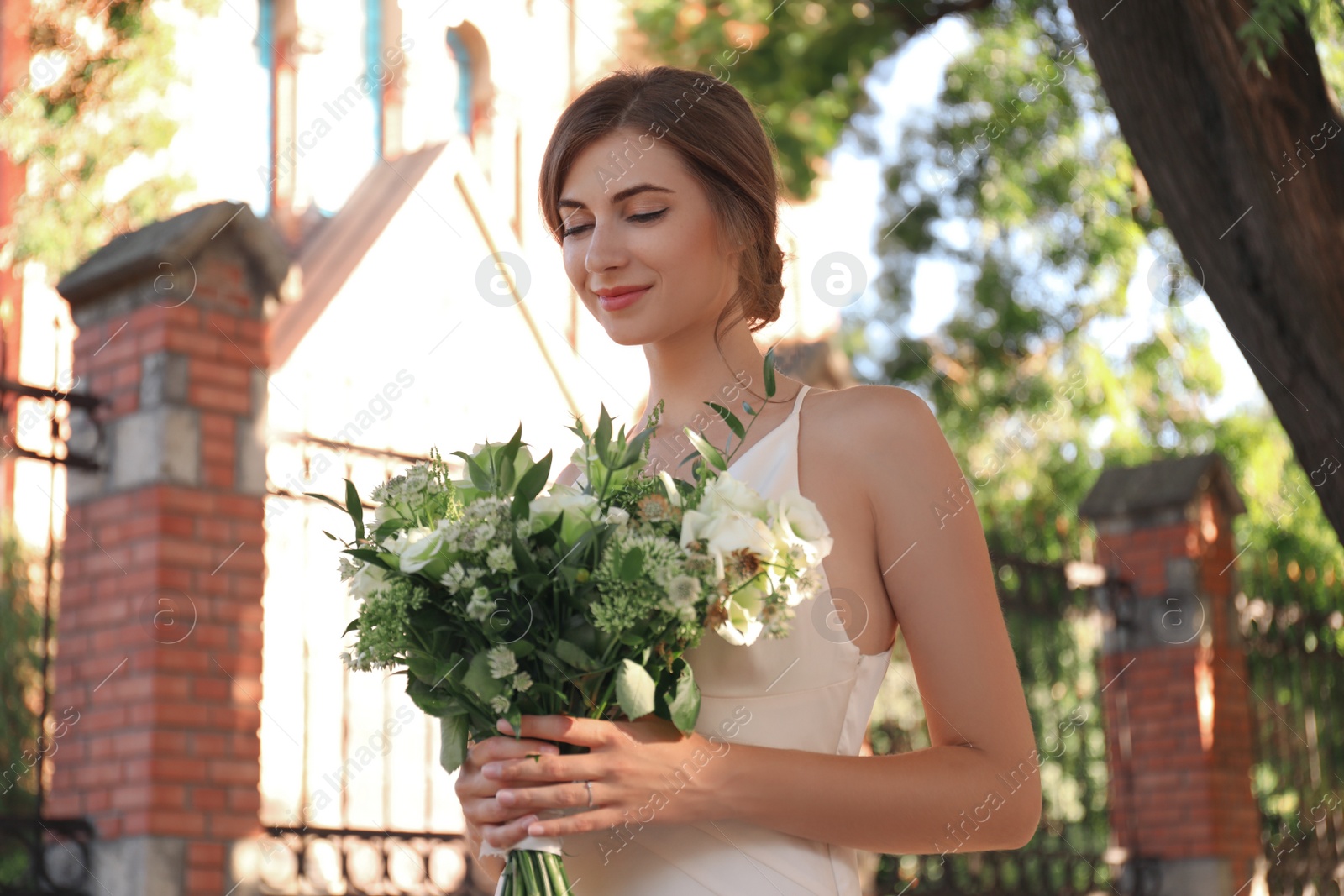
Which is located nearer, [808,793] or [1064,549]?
[808,793]

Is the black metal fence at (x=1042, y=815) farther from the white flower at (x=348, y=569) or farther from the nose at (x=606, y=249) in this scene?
the white flower at (x=348, y=569)

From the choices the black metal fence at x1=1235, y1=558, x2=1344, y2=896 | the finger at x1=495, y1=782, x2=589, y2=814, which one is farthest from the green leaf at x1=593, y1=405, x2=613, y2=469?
the black metal fence at x1=1235, y1=558, x2=1344, y2=896

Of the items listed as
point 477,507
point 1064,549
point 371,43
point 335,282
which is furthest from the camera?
point 371,43

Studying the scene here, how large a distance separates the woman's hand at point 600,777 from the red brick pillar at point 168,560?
3884 mm

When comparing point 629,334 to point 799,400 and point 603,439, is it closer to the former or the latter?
point 799,400

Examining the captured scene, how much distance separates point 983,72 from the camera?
44.5 feet

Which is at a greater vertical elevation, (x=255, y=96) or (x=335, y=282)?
(x=255, y=96)

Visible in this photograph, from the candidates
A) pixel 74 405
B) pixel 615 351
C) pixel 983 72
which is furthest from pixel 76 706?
pixel 615 351

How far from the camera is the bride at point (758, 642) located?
6.11ft

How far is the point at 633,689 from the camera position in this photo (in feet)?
5.71

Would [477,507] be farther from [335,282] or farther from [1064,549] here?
[335,282]

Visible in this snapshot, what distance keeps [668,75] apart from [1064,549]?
805cm

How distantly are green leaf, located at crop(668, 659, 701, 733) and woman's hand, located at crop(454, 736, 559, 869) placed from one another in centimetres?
16

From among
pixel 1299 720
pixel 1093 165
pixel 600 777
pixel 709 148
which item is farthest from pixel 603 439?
pixel 1093 165
